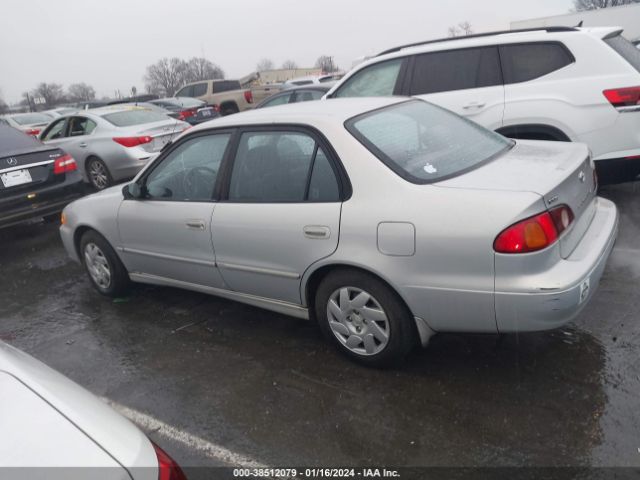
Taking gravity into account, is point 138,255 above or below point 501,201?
below

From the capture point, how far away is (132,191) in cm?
422

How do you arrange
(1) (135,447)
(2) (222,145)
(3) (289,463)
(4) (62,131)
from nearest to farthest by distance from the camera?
(1) (135,447), (3) (289,463), (2) (222,145), (4) (62,131)

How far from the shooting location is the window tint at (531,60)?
16.4 feet

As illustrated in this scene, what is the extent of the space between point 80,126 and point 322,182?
7.76 metres

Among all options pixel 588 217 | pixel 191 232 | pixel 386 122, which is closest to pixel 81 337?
pixel 191 232

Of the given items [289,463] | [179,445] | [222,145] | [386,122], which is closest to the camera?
[289,463]

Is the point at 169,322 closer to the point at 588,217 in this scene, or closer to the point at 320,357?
the point at 320,357

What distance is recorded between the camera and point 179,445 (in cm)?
280

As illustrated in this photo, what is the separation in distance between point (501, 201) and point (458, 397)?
1.11 metres

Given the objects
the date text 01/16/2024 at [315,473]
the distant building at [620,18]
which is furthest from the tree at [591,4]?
the date text 01/16/2024 at [315,473]

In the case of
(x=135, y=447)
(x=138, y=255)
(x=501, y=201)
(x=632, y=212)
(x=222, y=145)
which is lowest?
(x=632, y=212)

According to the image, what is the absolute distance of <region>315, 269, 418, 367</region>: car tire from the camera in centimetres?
297

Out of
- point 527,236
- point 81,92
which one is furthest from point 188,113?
point 81,92

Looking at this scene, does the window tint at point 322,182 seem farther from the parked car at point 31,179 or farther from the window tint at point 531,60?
the parked car at point 31,179
